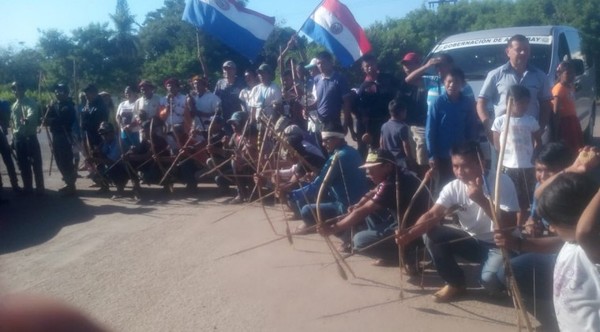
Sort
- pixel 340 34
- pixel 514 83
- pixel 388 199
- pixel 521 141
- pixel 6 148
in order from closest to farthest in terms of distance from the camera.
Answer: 1. pixel 388 199
2. pixel 521 141
3. pixel 514 83
4. pixel 340 34
5. pixel 6 148

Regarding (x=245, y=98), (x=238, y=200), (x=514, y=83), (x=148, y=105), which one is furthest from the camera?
(x=148, y=105)

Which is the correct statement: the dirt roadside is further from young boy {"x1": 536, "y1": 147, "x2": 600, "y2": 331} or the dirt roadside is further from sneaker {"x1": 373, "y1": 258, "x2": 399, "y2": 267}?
young boy {"x1": 536, "y1": 147, "x2": 600, "y2": 331}

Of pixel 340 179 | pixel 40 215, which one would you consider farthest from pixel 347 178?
pixel 40 215

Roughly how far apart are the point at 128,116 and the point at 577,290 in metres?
9.26

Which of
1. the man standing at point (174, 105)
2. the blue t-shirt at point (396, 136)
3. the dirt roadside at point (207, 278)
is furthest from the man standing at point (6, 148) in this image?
the blue t-shirt at point (396, 136)

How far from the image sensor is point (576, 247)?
3.16m

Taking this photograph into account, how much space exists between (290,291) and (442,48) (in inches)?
195

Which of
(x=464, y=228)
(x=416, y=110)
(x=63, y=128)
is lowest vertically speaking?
(x=464, y=228)

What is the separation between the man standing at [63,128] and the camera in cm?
1074

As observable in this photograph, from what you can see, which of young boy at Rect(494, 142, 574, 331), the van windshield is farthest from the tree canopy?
young boy at Rect(494, 142, 574, 331)

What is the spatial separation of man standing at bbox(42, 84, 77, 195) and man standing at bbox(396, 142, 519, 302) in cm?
725

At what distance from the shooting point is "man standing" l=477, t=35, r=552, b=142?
689cm

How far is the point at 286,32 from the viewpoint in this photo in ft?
90.4

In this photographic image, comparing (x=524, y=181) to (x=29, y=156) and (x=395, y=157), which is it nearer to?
(x=395, y=157)
